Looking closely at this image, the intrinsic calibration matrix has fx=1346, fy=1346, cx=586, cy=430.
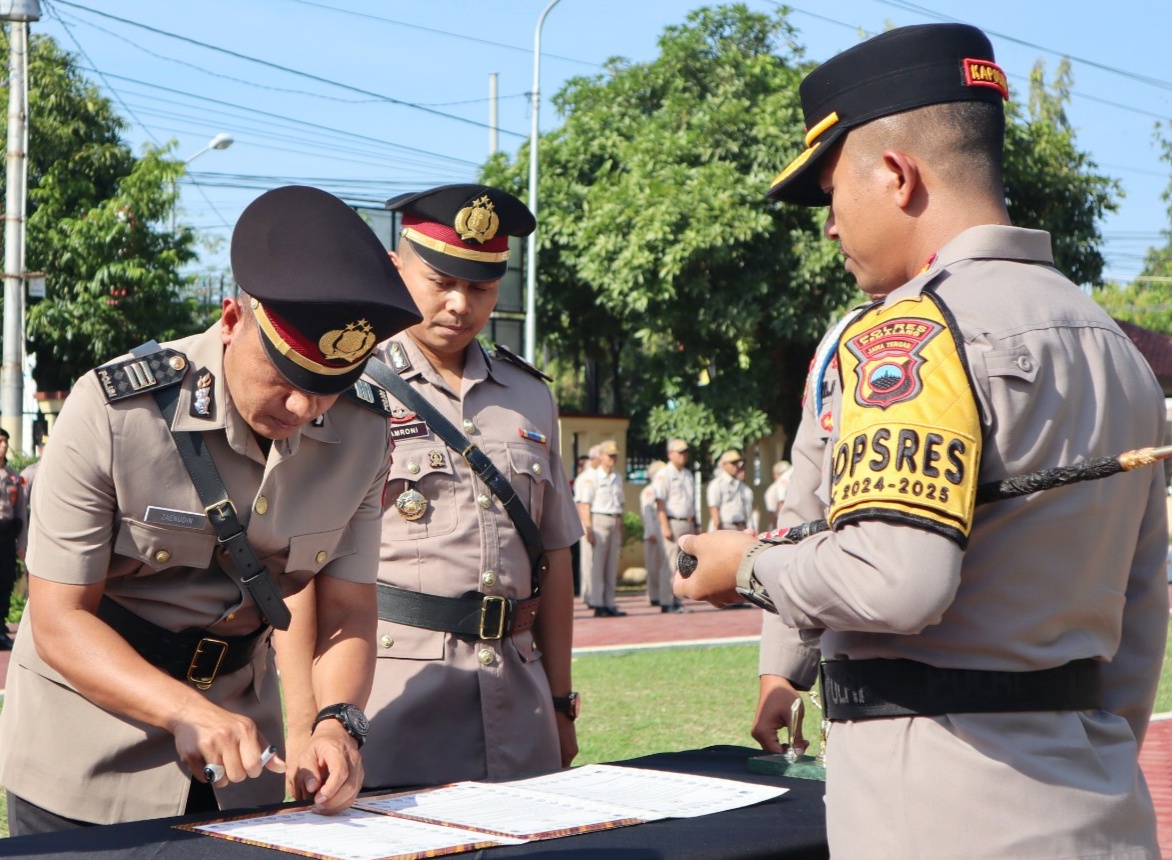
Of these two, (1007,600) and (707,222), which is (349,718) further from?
(707,222)

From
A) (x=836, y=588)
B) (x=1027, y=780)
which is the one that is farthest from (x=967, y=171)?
(x=1027, y=780)

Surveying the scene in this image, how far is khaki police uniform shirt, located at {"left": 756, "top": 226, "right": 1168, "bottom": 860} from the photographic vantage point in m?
1.66

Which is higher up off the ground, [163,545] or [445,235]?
[445,235]

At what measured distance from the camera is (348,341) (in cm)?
224

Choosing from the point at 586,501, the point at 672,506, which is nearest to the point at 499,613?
the point at 586,501

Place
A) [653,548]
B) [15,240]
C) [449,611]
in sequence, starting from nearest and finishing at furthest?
[449,611] < [15,240] < [653,548]

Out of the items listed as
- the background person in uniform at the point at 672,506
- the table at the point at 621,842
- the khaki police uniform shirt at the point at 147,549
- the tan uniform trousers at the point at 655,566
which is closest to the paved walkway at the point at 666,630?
the tan uniform trousers at the point at 655,566

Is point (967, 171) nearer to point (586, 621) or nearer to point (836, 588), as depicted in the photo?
point (836, 588)

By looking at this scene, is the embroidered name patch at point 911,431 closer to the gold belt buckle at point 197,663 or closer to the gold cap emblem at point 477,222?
the gold belt buckle at point 197,663

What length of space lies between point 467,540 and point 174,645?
88 cm

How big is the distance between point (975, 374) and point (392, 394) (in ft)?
5.89

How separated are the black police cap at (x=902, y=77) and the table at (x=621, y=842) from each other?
1.03m

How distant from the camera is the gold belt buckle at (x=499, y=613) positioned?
3.03 meters

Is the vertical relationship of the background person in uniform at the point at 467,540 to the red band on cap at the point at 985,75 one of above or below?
below
